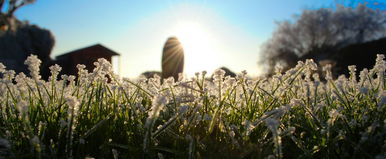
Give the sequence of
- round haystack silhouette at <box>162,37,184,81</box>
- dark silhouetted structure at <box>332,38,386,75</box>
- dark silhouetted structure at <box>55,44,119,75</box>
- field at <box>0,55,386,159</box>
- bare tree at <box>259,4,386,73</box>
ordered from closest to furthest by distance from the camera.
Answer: field at <box>0,55,386,159</box>
round haystack silhouette at <box>162,37,184,81</box>
dark silhouetted structure at <box>332,38,386,75</box>
dark silhouetted structure at <box>55,44,119,75</box>
bare tree at <box>259,4,386,73</box>

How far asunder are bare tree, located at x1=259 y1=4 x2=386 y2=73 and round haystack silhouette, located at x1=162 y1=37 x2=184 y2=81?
27342mm

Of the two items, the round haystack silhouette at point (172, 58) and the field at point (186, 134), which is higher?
the round haystack silhouette at point (172, 58)

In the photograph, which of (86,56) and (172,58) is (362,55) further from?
(86,56)

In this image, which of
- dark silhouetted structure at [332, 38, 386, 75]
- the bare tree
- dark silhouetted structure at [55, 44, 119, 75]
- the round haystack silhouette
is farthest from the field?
the bare tree

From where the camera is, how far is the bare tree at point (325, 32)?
39.4 m

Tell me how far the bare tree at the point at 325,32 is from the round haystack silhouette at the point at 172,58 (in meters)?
27.3

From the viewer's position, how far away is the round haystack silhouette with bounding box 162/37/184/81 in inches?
464

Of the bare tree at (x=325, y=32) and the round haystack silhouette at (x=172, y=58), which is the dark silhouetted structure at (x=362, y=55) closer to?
the round haystack silhouette at (x=172, y=58)

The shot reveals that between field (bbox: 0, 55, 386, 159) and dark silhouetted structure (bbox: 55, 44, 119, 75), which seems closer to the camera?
field (bbox: 0, 55, 386, 159)

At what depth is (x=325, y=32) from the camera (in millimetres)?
40156

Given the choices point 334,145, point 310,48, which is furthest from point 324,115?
point 310,48

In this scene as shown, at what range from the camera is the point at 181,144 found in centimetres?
131

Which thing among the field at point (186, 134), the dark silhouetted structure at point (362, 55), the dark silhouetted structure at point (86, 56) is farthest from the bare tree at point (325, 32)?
the field at point (186, 134)

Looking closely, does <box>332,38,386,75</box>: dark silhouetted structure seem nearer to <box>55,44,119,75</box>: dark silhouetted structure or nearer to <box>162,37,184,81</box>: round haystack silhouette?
<box>162,37,184,81</box>: round haystack silhouette
